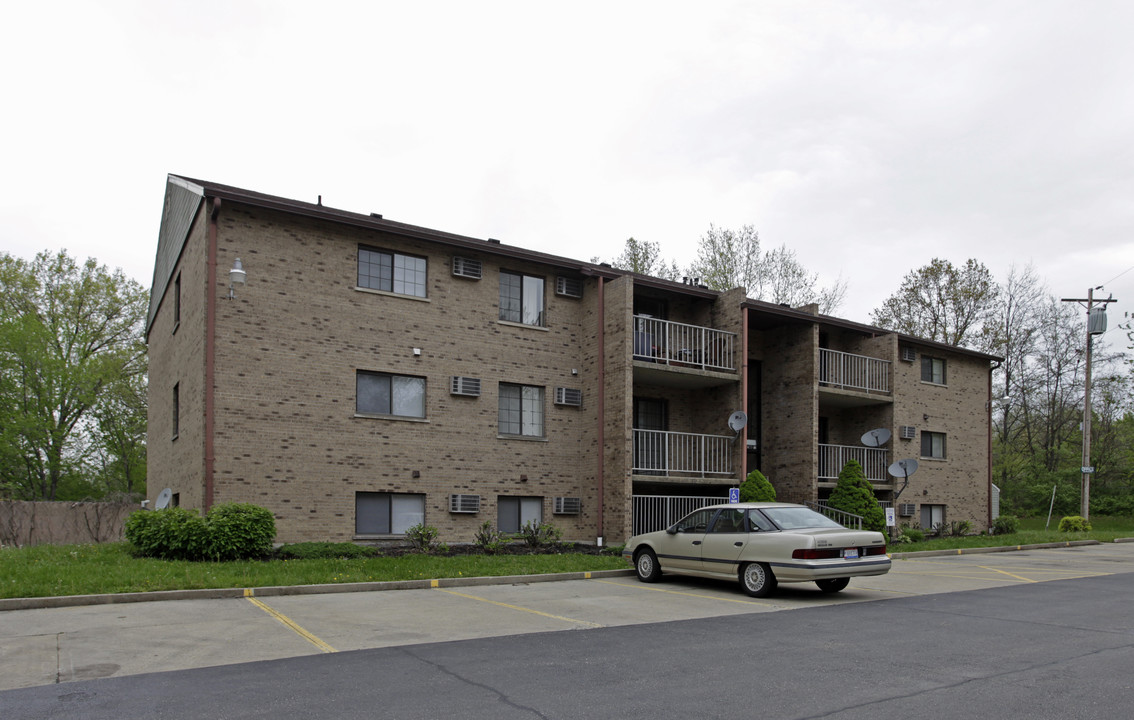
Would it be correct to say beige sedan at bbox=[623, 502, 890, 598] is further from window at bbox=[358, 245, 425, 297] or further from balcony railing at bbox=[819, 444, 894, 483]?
balcony railing at bbox=[819, 444, 894, 483]

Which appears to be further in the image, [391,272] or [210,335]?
[391,272]

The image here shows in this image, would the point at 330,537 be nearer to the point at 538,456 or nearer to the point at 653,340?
the point at 538,456

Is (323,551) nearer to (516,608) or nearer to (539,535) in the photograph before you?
(539,535)

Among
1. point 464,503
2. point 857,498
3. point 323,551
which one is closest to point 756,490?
point 857,498

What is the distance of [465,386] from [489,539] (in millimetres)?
3333

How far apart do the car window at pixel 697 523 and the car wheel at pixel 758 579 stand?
1.12m

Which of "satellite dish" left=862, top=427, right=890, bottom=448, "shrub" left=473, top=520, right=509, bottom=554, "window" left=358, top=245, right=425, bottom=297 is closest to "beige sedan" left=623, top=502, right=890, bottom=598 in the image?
"shrub" left=473, top=520, right=509, bottom=554

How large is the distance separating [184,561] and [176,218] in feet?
34.5

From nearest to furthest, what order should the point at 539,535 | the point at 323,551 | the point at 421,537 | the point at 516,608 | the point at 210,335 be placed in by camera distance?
the point at 516,608
the point at 323,551
the point at 210,335
the point at 421,537
the point at 539,535

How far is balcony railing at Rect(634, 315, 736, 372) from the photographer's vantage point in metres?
21.2

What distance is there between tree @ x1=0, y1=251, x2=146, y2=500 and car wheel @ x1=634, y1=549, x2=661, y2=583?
35.6 m

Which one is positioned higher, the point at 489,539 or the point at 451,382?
the point at 451,382

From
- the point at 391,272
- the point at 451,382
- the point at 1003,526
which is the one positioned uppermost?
the point at 391,272

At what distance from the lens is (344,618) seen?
10.2m
